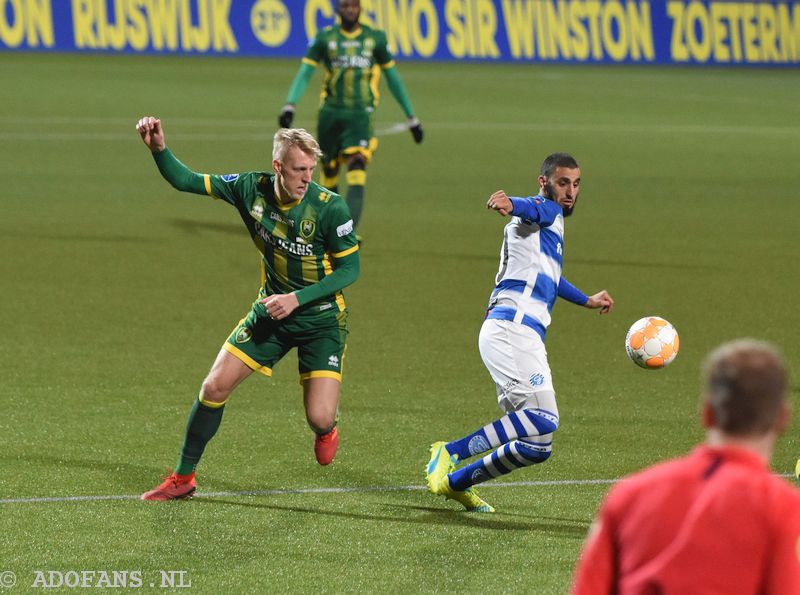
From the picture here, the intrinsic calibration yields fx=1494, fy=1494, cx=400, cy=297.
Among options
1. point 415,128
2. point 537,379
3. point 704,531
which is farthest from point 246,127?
point 704,531

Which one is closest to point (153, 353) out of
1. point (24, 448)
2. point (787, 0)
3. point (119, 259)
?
point (24, 448)

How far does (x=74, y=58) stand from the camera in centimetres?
3606

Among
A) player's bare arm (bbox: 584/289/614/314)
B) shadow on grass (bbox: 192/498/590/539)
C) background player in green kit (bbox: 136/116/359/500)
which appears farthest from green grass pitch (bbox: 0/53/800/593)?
player's bare arm (bbox: 584/289/614/314)

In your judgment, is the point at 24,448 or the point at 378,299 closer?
the point at 24,448

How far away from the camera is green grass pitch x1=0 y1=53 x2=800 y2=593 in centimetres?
645

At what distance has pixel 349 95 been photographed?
1526 centimetres

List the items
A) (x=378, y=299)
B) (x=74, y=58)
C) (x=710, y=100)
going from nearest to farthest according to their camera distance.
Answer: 1. (x=378, y=299)
2. (x=710, y=100)
3. (x=74, y=58)

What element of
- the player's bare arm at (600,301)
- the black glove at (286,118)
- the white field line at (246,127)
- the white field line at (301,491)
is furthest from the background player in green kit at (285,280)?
the white field line at (246,127)

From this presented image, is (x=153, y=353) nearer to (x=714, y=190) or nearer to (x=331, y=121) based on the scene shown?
(x=331, y=121)

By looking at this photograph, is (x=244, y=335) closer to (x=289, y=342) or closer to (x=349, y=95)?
(x=289, y=342)

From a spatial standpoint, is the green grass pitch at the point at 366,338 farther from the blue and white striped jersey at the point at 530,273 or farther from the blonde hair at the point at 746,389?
the blonde hair at the point at 746,389

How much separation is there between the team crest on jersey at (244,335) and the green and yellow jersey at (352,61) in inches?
330

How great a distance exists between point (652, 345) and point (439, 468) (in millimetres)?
1413

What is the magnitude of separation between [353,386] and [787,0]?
36.1m
